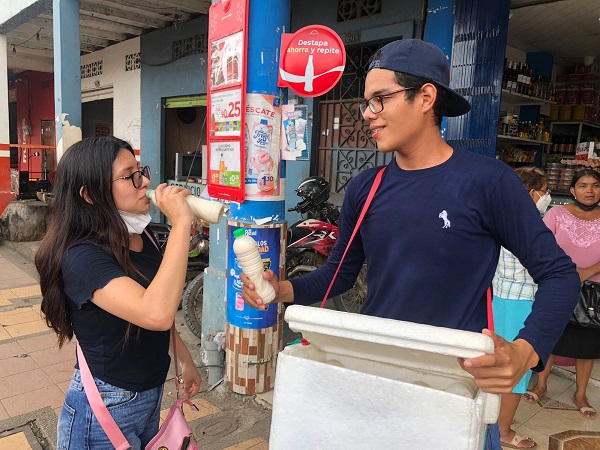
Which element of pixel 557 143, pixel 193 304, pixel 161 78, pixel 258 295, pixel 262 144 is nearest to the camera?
pixel 258 295

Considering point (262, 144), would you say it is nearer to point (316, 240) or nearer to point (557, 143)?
point (316, 240)

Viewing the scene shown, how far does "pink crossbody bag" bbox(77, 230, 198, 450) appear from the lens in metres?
1.60

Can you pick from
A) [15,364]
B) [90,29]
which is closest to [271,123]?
[15,364]

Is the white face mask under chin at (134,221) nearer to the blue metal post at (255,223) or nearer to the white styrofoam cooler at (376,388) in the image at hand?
the white styrofoam cooler at (376,388)

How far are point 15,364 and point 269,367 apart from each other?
221 centimetres

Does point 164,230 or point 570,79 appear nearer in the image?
point 164,230

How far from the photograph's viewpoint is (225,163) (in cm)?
336

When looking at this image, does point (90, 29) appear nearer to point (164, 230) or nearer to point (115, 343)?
point (164, 230)

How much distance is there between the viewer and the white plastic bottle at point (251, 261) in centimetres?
141

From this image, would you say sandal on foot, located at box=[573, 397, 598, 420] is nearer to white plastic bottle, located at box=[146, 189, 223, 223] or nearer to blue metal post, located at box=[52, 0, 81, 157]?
white plastic bottle, located at box=[146, 189, 223, 223]

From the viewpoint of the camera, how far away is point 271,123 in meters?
3.27

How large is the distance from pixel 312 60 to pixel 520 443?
2790 millimetres

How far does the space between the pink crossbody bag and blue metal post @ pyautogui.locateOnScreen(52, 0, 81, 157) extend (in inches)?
171

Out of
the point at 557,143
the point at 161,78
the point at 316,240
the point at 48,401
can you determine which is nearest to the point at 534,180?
the point at 316,240
